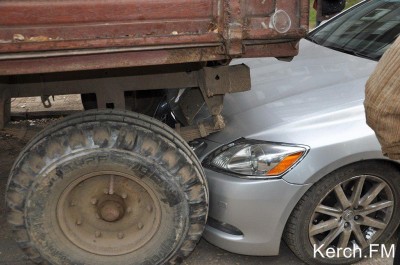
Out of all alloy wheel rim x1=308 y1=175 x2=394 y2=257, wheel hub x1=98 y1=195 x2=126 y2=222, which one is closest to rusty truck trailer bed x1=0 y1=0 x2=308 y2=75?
wheel hub x1=98 y1=195 x2=126 y2=222

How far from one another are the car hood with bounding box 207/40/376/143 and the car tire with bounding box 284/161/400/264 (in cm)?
39

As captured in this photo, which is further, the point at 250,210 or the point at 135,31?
the point at 250,210

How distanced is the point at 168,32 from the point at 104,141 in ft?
2.31

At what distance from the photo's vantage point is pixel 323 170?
9.01 ft

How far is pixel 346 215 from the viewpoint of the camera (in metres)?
2.99

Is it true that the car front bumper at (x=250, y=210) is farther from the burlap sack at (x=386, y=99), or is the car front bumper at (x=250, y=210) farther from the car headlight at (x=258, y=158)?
the burlap sack at (x=386, y=99)

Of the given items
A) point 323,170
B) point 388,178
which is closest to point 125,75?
point 323,170

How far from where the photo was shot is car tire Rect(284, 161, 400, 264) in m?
2.85

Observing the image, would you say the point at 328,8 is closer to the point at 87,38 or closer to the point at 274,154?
the point at 274,154

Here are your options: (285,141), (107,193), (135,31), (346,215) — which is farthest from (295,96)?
(107,193)

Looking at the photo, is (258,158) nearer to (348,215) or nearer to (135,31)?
(348,215)

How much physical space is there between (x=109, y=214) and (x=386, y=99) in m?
1.87

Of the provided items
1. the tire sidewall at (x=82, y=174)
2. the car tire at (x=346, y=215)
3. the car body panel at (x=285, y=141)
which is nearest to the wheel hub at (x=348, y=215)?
the car tire at (x=346, y=215)

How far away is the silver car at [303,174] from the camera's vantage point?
275cm
